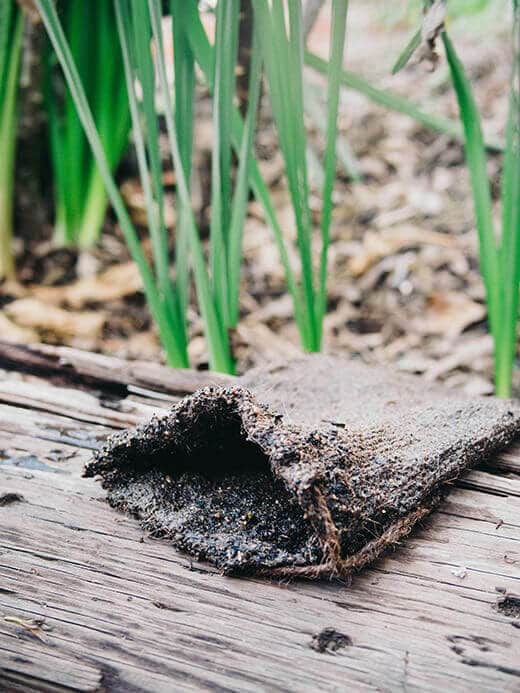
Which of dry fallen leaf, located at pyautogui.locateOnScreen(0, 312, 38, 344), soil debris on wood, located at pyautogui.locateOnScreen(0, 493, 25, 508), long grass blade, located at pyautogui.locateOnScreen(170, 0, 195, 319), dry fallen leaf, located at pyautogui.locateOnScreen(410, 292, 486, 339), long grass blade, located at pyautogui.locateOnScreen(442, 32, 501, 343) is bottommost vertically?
dry fallen leaf, located at pyautogui.locateOnScreen(410, 292, 486, 339)

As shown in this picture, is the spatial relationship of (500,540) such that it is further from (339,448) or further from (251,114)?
(251,114)

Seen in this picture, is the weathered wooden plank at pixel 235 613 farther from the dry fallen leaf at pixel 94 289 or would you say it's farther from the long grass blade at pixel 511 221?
the dry fallen leaf at pixel 94 289

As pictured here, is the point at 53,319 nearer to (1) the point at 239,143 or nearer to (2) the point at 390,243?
(1) the point at 239,143

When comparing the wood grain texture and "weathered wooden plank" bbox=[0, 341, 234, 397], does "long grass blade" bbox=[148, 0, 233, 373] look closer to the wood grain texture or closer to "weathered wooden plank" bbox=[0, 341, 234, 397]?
"weathered wooden plank" bbox=[0, 341, 234, 397]

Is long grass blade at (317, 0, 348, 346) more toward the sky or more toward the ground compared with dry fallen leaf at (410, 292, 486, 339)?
more toward the sky

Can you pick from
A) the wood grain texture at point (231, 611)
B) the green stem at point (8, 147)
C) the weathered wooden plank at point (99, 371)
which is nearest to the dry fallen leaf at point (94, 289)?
the green stem at point (8, 147)

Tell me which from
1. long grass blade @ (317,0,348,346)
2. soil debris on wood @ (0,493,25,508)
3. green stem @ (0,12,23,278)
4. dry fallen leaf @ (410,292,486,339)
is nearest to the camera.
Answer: soil debris on wood @ (0,493,25,508)

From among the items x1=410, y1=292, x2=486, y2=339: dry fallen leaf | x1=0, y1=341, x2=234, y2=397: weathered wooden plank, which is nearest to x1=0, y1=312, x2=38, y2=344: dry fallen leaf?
x1=0, y1=341, x2=234, y2=397: weathered wooden plank
